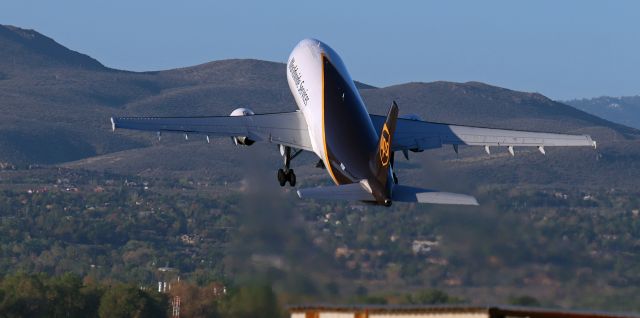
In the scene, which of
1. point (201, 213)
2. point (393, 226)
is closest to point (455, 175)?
point (393, 226)

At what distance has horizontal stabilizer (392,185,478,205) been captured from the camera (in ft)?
267

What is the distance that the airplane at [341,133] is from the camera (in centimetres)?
8494

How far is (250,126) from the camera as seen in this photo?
321ft

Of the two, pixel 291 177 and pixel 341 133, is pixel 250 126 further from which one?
pixel 341 133

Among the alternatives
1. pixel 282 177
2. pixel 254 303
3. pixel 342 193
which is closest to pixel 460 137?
pixel 282 177

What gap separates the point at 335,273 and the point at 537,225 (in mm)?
8953

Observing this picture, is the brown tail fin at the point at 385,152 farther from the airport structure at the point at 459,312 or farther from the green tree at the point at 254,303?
the airport structure at the point at 459,312

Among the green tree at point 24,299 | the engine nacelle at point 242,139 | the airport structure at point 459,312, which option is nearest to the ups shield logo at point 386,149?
the engine nacelle at point 242,139

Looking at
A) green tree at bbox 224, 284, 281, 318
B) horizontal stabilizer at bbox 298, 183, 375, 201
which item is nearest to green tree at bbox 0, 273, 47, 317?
horizontal stabilizer at bbox 298, 183, 375, 201

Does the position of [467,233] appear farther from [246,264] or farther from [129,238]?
[129,238]

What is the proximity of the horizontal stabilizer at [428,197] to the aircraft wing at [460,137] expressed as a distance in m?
8.30

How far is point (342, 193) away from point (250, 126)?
1493 cm

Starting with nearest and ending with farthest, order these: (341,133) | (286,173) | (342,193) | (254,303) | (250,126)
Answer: (254,303) → (342,193) → (341,133) → (286,173) → (250,126)

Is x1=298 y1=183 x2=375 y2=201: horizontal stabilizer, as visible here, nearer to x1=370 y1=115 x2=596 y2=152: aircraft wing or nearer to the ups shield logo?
the ups shield logo
